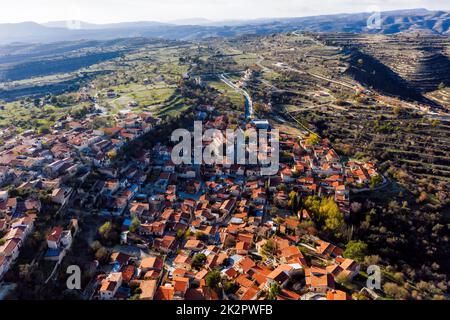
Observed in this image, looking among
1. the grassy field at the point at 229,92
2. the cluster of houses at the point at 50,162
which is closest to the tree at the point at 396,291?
the cluster of houses at the point at 50,162

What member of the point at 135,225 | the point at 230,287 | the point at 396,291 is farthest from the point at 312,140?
the point at 230,287

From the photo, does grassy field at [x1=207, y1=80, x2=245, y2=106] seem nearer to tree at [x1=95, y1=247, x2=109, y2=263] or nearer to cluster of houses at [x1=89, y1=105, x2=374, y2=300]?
cluster of houses at [x1=89, y1=105, x2=374, y2=300]

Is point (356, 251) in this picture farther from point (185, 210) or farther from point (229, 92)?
point (229, 92)

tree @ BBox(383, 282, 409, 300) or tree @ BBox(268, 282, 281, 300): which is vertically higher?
tree @ BBox(268, 282, 281, 300)

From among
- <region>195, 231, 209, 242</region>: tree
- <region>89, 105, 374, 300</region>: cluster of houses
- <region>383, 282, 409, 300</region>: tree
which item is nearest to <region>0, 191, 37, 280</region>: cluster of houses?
<region>89, 105, 374, 300</region>: cluster of houses

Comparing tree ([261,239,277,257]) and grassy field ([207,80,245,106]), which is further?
grassy field ([207,80,245,106])
